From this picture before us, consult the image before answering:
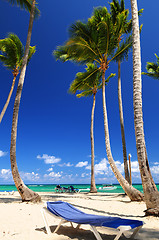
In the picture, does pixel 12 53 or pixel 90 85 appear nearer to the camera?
pixel 12 53

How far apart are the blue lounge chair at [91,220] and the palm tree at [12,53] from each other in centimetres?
1224

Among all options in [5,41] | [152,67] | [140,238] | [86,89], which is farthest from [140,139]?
[152,67]

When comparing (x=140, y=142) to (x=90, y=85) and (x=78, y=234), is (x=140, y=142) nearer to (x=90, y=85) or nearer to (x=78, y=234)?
(x=78, y=234)

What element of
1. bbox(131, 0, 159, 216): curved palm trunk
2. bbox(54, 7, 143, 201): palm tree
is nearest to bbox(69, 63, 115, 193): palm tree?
bbox(54, 7, 143, 201): palm tree

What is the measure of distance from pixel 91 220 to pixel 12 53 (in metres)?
14.5

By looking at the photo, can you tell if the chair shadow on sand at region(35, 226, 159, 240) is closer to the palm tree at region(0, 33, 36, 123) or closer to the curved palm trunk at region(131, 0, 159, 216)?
the curved palm trunk at region(131, 0, 159, 216)

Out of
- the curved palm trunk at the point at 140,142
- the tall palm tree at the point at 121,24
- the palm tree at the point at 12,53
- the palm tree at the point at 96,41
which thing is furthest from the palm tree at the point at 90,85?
the curved palm trunk at the point at 140,142

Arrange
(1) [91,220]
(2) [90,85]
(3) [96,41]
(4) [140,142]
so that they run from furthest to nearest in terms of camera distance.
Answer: (2) [90,85] → (3) [96,41] → (4) [140,142] → (1) [91,220]

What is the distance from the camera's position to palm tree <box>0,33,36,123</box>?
44.1 feet

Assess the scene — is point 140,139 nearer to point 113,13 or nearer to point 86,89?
point 113,13

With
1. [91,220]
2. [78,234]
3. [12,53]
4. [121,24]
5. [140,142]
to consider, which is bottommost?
[78,234]

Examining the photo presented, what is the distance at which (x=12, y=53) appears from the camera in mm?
14602

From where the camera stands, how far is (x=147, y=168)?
543cm

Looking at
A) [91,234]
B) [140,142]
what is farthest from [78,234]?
[140,142]
